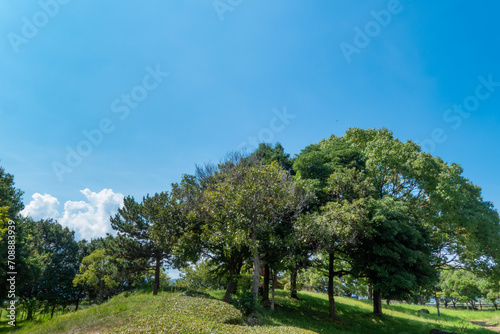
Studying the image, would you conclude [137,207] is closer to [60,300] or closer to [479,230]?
[60,300]

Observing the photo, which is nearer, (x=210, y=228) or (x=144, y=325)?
(x=144, y=325)

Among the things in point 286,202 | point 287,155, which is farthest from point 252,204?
point 287,155

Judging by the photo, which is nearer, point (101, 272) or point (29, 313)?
point (29, 313)

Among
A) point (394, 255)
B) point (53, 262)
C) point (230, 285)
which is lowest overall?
point (53, 262)

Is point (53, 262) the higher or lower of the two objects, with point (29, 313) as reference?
lower

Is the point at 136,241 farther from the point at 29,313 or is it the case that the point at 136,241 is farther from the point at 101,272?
the point at 29,313

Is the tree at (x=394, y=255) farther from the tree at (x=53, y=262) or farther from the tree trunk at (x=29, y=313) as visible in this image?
the tree at (x=53, y=262)

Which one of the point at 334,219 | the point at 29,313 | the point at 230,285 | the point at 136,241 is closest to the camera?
the point at 29,313

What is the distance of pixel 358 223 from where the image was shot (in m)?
16.0

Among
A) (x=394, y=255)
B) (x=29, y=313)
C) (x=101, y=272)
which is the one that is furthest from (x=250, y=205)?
(x=101, y=272)

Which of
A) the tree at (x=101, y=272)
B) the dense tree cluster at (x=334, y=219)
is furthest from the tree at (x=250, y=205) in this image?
the tree at (x=101, y=272)

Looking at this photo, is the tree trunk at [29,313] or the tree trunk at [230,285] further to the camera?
the tree trunk at [230,285]

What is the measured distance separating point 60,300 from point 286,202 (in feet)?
140

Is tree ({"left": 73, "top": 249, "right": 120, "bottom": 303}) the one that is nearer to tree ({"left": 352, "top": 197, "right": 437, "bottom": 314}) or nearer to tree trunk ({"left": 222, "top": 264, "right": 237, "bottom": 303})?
tree trunk ({"left": 222, "top": 264, "right": 237, "bottom": 303})
